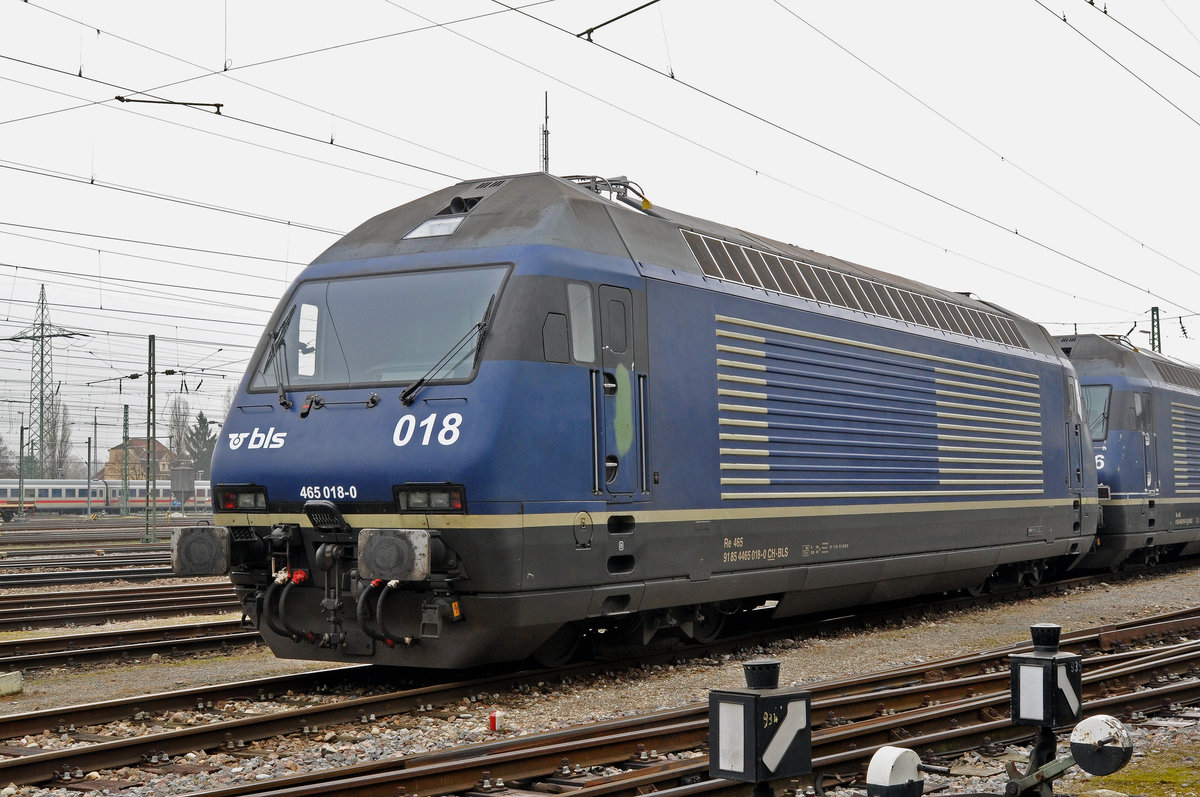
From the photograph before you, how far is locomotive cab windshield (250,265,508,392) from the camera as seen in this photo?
894 centimetres

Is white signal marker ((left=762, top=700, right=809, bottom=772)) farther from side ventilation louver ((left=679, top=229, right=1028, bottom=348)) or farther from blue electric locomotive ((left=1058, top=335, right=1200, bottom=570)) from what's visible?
blue electric locomotive ((left=1058, top=335, right=1200, bottom=570))

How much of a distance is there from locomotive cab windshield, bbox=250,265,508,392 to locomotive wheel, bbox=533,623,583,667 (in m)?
2.48

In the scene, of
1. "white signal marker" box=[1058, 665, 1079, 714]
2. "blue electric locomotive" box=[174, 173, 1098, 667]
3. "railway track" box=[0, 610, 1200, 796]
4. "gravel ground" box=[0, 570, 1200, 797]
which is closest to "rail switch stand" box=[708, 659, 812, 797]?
"white signal marker" box=[1058, 665, 1079, 714]

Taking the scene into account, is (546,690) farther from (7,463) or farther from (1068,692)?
(7,463)

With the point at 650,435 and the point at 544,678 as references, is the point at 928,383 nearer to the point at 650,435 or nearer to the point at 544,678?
the point at 650,435

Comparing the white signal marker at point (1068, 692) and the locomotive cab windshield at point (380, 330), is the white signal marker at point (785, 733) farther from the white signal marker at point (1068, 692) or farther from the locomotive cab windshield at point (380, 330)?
the locomotive cab windshield at point (380, 330)

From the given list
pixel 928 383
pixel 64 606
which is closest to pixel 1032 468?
pixel 928 383

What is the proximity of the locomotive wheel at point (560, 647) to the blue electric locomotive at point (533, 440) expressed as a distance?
0.10 feet

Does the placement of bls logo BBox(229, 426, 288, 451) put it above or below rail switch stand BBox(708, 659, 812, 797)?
above

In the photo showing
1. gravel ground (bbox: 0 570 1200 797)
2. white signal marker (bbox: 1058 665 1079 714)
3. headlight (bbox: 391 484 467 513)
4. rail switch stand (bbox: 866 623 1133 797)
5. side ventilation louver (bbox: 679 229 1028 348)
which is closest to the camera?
rail switch stand (bbox: 866 623 1133 797)

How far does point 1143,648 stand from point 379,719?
25.5 ft

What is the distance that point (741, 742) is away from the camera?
4.45 metres

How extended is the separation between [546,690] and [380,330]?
10.0 feet

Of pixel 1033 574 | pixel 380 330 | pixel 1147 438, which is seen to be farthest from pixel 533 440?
pixel 1147 438
